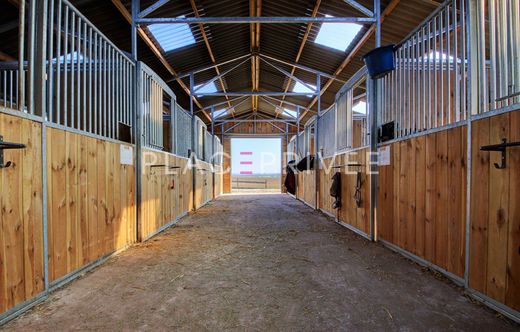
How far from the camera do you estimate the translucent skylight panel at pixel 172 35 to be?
4.88 metres

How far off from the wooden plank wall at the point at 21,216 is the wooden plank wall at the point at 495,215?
2500 millimetres

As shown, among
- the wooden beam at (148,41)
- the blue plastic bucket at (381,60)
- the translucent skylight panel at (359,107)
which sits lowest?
the blue plastic bucket at (381,60)

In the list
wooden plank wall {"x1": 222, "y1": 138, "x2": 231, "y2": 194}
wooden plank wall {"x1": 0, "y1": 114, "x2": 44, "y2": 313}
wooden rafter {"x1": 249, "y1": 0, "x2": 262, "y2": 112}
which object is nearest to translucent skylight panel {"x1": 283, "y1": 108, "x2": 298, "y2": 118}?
wooden rafter {"x1": 249, "y1": 0, "x2": 262, "y2": 112}

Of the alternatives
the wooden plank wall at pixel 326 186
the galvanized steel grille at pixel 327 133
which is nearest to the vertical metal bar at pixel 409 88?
the wooden plank wall at pixel 326 186

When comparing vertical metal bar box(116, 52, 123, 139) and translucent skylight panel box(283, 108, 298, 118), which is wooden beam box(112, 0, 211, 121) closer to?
vertical metal bar box(116, 52, 123, 139)

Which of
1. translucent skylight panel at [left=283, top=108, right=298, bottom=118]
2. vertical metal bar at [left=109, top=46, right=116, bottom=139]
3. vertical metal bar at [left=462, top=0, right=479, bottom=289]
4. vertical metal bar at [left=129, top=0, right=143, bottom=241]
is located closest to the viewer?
vertical metal bar at [left=462, top=0, right=479, bottom=289]

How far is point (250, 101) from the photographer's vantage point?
11828 millimetres

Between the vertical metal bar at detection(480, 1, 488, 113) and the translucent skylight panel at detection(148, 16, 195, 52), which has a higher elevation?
the translucent skylight panel at detection(148, 16, 195, 52)

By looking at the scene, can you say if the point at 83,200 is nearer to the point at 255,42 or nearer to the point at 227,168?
the point at 255,42

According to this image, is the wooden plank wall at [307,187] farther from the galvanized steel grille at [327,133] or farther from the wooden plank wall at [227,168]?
the wooden plank wall at [227,168]

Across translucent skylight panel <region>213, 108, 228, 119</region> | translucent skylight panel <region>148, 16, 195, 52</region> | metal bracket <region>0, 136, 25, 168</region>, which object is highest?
translucent skylight panel <region>148, 16, 195, 52</region>

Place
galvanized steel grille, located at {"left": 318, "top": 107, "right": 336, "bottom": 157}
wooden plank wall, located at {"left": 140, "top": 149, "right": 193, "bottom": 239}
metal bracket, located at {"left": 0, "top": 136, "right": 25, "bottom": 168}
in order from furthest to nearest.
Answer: galvanized steel grille, located at {"left": 318, "top": 107, "right": 336, "bottom": 157} < wooden plank wall, located at {"left": 140, "top": 149, "right": 193, "bottom": 239} < metal bracket, located at {"left": 0, "top": 136, "right": 25, "bottom": 168}

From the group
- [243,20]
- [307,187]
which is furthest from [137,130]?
[307,187]

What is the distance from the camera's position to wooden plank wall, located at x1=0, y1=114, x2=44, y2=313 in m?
1.48
